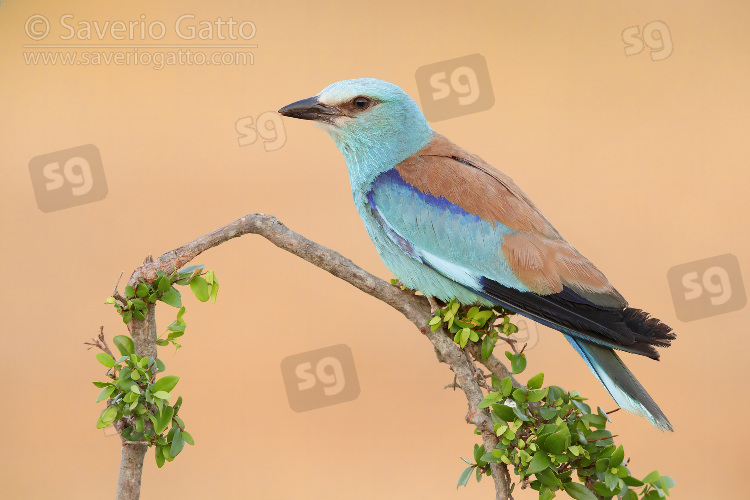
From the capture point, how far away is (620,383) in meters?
1.26

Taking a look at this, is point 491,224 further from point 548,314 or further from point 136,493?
point 136,493

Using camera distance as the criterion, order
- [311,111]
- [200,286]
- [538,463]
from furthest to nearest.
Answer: [311,111]
[200,286]
[538,463]

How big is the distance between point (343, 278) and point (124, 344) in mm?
385

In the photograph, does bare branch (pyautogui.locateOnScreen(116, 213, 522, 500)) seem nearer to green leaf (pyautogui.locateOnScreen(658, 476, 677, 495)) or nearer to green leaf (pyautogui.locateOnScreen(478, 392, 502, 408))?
green leaf (pyautogui.locateOnScreen(478, 392, 502, 408))

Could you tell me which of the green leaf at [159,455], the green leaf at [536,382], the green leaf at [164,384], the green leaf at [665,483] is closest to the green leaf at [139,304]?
the green leaf at [164,384]

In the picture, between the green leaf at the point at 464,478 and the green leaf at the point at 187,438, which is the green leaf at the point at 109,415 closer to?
the green leaf at the point at 187,438

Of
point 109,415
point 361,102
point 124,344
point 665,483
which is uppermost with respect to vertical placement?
point 361,102

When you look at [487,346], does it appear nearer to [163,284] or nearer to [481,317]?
[481,317]

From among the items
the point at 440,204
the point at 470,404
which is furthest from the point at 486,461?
→ the point at 440,204

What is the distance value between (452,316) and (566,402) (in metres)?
0.24

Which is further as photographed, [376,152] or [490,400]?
[376,152]

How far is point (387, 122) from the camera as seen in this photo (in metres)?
1.45

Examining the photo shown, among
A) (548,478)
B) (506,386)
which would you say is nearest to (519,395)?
(506,386)

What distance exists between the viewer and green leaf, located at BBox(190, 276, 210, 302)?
130 centimetres
